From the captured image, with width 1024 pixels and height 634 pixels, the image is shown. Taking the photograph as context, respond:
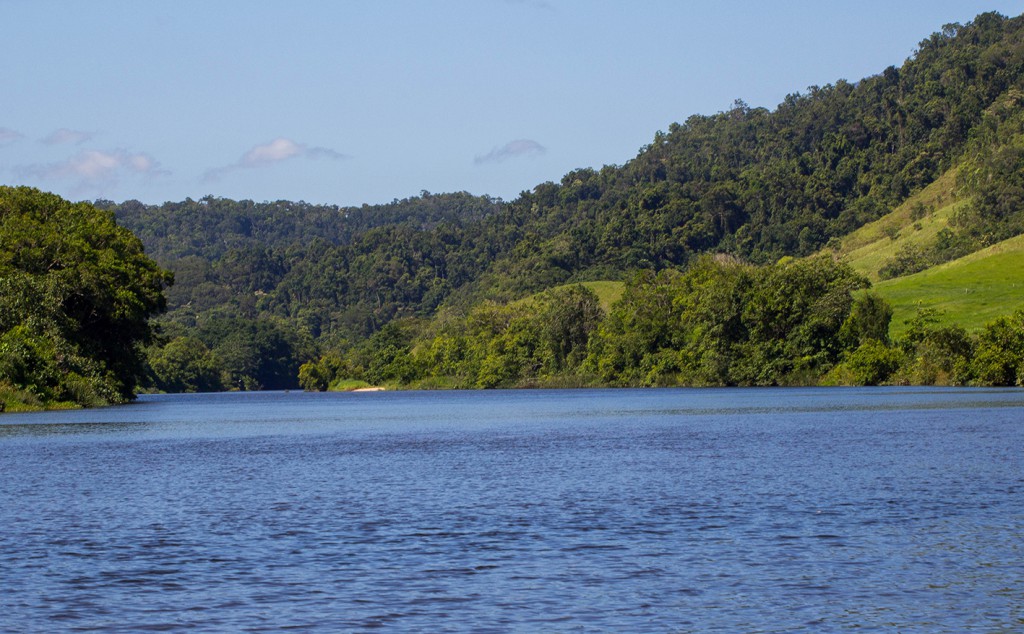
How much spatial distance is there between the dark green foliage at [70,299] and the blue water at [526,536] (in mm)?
36769

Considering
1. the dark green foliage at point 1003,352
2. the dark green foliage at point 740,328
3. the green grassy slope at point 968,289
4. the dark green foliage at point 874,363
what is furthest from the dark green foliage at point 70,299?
the green grassy slope at point 968,289

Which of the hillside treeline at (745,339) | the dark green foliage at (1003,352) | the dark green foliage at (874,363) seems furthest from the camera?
the dark green foliage at (874,363)

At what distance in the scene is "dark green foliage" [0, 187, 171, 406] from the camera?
3287 inches

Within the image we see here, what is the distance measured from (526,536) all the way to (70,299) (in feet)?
246

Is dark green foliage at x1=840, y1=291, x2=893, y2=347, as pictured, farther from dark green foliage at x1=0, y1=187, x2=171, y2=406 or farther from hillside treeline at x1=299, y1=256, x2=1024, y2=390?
dark green foliage at x1=0, y1=187, x2=171, y2=406

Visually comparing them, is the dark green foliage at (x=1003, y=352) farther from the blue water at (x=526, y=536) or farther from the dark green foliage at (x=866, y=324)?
the blue water at (x=526, y=536)

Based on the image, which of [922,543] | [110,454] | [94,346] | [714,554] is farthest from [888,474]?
[94,346]

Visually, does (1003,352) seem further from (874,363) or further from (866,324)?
(866,324)

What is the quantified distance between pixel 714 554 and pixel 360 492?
13393 mm

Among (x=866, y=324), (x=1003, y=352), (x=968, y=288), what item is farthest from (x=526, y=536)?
(x=968, y=288)

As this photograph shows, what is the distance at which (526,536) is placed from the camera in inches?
953

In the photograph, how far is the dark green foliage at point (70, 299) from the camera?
83.5 meters

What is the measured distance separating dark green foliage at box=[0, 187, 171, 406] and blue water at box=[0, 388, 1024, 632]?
121 ft

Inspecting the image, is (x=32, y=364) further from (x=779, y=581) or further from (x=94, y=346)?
(x=779, y=581)
